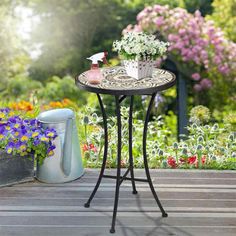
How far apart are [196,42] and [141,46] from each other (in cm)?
501

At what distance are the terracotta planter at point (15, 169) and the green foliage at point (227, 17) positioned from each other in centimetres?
548

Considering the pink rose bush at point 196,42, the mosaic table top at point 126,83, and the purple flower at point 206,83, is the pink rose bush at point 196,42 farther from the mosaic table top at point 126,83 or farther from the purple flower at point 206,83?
the mosaic table top at point 126,83

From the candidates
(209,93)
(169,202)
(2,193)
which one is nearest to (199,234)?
(169,202)

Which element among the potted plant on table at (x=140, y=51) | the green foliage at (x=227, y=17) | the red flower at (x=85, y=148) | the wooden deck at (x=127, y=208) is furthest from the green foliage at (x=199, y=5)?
the potted plant on table at (x=140, y=51)

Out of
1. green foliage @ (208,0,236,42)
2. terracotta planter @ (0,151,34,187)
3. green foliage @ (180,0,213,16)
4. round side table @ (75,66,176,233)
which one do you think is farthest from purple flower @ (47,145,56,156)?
green foliage @ (180,0,213,16)

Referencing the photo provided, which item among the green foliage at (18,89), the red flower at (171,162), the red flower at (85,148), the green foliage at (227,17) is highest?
the green foliage at (227,17)

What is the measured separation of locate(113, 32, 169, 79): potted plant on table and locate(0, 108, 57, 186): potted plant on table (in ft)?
2.48

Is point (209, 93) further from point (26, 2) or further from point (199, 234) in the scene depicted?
point (26, 2)

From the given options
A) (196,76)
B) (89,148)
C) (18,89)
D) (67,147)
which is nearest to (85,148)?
(89,148)

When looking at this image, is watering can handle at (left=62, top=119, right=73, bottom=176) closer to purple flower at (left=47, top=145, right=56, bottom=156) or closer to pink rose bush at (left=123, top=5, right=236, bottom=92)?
purple flower at (left=47, top=145, right=56, bottom=156)

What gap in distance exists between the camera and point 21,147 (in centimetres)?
345

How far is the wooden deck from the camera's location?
290 centimetres

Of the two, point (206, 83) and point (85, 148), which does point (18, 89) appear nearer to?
point (206, 83)

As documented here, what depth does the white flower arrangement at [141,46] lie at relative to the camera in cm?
293
